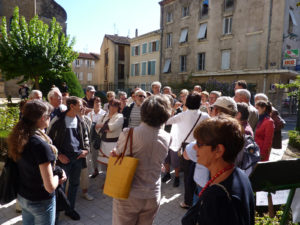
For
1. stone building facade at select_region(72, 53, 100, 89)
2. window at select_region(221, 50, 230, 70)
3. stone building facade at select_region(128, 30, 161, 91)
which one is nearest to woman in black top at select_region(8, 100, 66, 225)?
window at select_region(221, 50, 230, 70)

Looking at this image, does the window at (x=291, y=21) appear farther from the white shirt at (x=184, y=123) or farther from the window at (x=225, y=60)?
the white shirt at (x=184, y=123)

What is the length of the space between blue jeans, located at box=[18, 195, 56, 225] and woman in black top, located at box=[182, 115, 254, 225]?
153 centimetres

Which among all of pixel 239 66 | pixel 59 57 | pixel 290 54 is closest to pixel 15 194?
pixel 59 57

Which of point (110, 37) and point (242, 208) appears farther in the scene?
point (110, 37)

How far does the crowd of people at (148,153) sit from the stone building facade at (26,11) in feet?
81.0

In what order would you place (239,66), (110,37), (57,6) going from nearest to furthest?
(239,66) < (57,6) < (110,37)

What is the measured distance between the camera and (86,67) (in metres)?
57.8

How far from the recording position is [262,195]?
7.55 feet

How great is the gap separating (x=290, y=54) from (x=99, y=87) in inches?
1079

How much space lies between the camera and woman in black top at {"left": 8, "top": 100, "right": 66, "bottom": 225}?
80.7 inches

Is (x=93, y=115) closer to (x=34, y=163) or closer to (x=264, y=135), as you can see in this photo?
(x=34, y=163)

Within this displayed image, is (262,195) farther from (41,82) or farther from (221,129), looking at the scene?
(41,82)

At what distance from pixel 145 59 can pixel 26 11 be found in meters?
14.8

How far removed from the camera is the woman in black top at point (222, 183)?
1.24 metres
